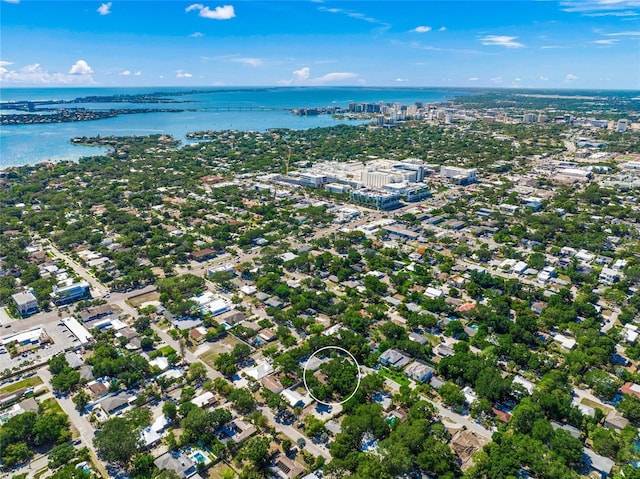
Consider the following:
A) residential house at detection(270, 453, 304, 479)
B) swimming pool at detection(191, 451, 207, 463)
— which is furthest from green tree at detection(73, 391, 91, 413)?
residential house at detection(270, 453, 304, 479)

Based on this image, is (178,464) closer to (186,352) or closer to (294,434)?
(294,434)

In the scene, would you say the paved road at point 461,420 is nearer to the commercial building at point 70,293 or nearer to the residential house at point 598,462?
the residential house at point 598,462

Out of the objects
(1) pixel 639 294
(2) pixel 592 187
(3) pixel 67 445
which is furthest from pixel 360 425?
(2) pixel 592 187

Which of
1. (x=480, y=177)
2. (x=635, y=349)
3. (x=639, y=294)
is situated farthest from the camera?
(x=480, y=177)

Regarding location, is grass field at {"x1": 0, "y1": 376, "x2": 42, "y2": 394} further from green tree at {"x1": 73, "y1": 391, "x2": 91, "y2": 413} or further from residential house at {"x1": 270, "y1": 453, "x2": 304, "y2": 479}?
residential house at {"x1": 270, "y1": 453, "x2": 304, "y2": 479}

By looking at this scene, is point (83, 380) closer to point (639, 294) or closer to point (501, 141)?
point (639, 294)

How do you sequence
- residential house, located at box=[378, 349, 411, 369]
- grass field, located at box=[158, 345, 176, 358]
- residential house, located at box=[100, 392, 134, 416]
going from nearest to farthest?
residential house, located at box=[100, 392, 134, 416] < residential house, located at box=[378, 349, 411, 369] < grass field, located at box=[158, 345, 176, 358]

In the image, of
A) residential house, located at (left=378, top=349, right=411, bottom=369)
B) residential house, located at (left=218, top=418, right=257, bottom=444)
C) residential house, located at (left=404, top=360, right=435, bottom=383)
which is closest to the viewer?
residential house, located at (left=218, top=418, right=257, bottom=444)
